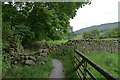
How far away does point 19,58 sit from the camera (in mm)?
7078

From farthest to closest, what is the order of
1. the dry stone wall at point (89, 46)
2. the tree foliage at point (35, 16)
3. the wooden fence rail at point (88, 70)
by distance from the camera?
1. the dry stone wall at point (89, 46)
2. the tree foliage at point (35, 16)
3. the wooden fence rail at point (88, 70)

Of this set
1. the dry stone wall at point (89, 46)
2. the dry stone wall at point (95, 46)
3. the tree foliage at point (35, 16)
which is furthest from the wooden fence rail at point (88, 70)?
the dry stone wall at point (95, 46)

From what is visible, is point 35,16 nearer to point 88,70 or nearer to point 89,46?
point 88,70

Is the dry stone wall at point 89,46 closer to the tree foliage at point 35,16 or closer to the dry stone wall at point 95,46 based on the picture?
the dry stone wall at point 95,46

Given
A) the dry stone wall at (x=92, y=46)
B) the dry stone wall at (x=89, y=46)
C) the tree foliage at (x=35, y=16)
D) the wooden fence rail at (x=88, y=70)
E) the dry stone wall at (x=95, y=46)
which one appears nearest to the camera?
the wooden fence rail at (x=88, y=70)

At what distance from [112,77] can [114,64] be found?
7.78 meters

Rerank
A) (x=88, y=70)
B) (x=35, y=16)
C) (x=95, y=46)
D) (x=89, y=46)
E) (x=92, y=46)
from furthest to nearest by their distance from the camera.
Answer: (x=95, y=46), (x=92, y=46), (x=89, y=46), (x=35, y=16), (x=88, y=70)

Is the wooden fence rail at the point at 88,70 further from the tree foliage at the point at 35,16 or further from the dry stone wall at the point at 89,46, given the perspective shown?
the dry stone wall at the point at 89,46

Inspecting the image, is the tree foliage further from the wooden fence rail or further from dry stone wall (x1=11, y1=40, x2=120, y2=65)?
the wooden fence rail

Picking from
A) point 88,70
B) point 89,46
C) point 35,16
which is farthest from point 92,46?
point 88,70

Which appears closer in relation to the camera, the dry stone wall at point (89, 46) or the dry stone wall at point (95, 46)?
the dry stone wall at point (89, 46)

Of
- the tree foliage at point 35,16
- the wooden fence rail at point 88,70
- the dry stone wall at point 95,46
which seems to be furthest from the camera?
the dry stone wall at point 95,46

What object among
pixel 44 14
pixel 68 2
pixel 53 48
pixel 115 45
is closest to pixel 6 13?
pixel 44 14

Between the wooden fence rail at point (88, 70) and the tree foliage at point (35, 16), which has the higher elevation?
the tree foliage at point (35, 16)
